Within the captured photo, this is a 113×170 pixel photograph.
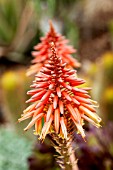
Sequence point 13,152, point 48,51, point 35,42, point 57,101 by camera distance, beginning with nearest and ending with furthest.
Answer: point 57,101, point 48,51, point 13,152, point 35,42

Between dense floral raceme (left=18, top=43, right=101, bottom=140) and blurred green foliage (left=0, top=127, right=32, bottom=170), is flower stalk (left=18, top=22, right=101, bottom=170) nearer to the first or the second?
dense floral raceme (left=18, top=43, right=101, bottom=140)

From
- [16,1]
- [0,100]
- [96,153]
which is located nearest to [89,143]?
[96,153]

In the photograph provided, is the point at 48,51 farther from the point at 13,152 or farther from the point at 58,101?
the point at 13,152

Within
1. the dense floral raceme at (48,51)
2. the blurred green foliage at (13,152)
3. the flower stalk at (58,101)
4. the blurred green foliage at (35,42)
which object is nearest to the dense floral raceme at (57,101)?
the flower stalk at (58,101)

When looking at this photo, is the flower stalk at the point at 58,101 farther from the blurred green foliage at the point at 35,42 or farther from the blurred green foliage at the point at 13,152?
the blurred green foliage at the point at 13,152

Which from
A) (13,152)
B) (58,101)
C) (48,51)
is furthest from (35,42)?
(58,101)

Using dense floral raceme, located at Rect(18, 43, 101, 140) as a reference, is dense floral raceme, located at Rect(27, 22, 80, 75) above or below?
above

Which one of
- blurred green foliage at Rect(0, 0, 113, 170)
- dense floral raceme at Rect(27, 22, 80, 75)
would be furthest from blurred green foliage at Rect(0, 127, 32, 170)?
dense floral raceme at Rect(27, 22, 80, 75)

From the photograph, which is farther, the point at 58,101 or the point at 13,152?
the point at 13,152
